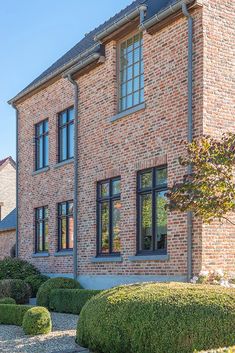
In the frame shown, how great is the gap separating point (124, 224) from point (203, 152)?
5.82 metres

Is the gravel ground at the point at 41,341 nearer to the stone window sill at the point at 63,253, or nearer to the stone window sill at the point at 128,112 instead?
the stone window sill at the point at 63,253

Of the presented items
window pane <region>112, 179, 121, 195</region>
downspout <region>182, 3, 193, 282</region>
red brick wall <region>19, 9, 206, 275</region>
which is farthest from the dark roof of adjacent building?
downspout <region>182, 3, 193, 282</region>

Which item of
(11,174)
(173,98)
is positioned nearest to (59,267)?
(173,98)

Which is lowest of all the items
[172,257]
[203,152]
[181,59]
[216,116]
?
[172,257]

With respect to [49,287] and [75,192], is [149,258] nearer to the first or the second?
[49,287]

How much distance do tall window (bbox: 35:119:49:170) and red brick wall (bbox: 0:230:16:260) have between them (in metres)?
8.17

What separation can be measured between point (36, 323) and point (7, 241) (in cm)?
1937

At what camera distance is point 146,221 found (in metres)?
15.8

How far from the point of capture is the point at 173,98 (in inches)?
583

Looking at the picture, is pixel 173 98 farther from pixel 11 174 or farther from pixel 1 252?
pixel 11 174

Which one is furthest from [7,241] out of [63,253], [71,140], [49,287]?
[49,287]

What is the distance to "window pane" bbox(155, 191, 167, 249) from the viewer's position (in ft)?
49.2

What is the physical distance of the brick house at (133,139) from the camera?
1404 cm

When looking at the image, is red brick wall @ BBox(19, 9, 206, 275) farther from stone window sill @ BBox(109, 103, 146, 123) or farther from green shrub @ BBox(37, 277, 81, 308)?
green shrub @ BBox(37, 277, 81, 308)
